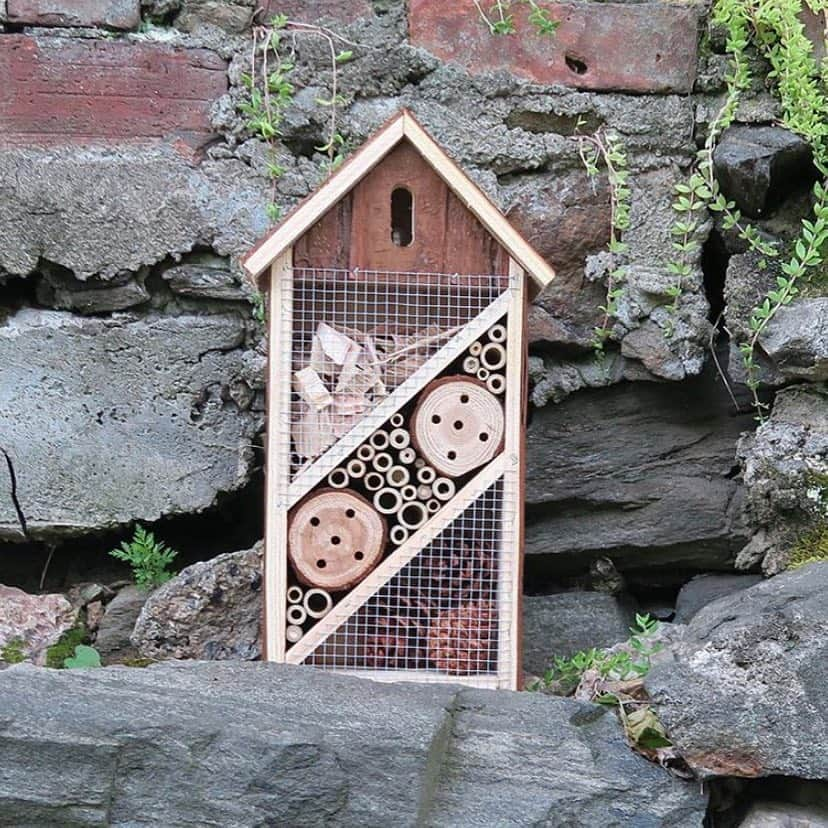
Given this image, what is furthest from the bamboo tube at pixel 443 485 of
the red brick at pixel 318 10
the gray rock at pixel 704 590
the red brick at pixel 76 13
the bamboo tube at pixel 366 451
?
the red brick at pixel 76 13

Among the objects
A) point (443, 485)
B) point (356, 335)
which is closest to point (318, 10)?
point (356, 335)

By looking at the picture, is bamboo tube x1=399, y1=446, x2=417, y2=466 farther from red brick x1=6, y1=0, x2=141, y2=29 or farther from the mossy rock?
red brick x1=6, y1=0, x2=141, y2=29

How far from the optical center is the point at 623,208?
2557mm

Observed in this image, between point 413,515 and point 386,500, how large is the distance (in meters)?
0.06

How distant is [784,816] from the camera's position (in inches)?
69.1

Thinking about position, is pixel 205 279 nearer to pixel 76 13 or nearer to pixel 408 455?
pixel 76 13

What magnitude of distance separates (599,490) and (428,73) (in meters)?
0.84

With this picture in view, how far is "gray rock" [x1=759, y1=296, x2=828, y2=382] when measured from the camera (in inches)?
93.4

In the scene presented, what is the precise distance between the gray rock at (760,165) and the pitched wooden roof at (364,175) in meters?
0.62

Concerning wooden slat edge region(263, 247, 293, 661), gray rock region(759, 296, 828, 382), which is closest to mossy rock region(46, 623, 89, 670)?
wooden slat edge region(263, 247, 293, 661)

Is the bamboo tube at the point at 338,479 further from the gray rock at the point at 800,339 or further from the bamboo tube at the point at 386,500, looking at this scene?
the gray rock at the point at 800,339

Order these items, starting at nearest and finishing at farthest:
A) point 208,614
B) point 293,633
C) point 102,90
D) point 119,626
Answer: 1. point 293,633
2. point 208,614
3. point 119,626
4. point 102,90

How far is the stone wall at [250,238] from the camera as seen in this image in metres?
2.50

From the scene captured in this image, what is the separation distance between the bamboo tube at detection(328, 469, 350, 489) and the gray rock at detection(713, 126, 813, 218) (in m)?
0.96
